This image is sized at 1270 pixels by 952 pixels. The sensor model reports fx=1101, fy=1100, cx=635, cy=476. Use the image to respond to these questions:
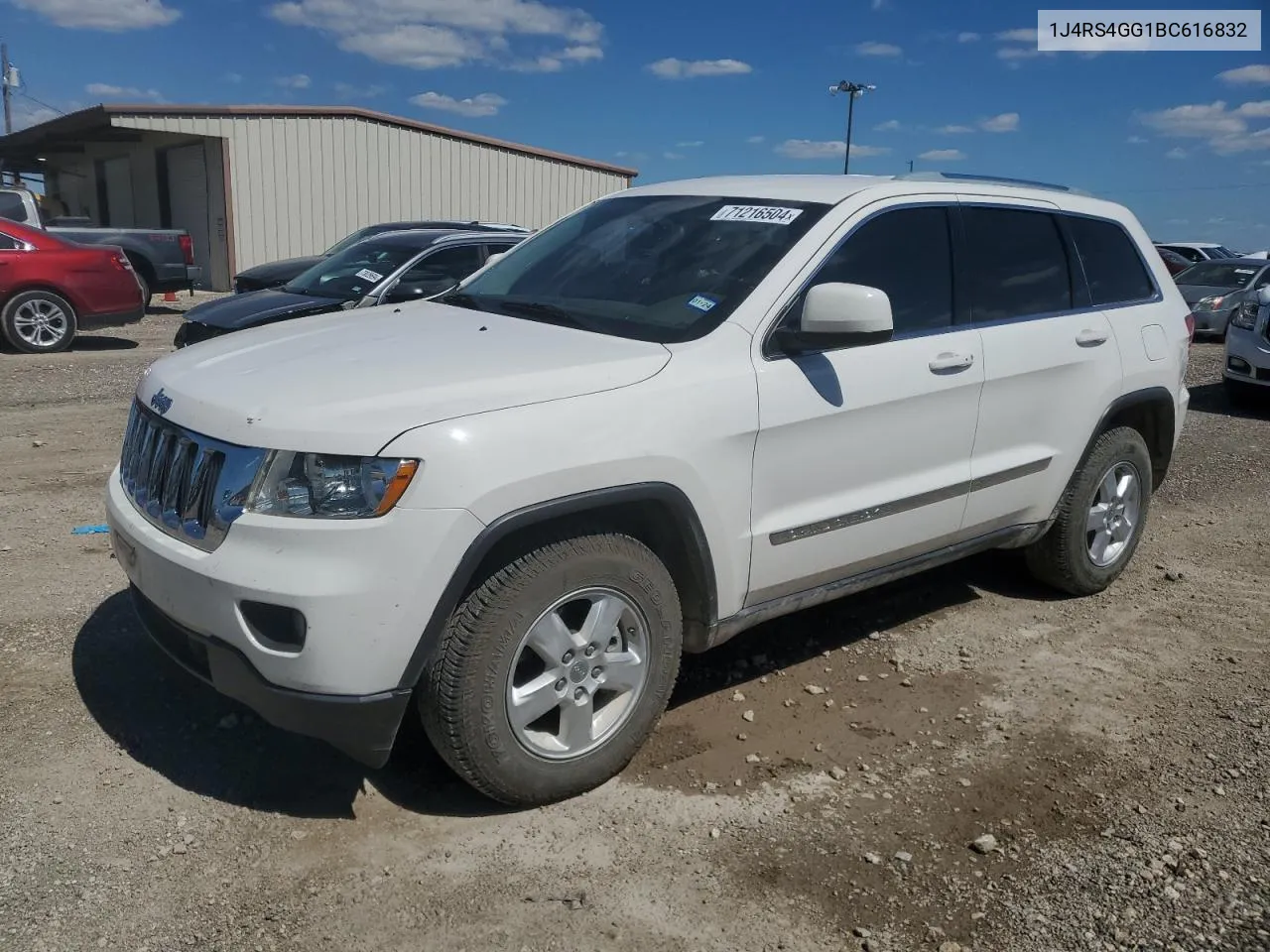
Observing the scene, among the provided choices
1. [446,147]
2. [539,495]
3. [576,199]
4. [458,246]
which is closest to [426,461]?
[539,495]

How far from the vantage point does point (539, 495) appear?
295cm

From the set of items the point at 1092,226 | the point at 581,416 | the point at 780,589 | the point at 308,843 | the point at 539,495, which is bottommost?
the point at 308,843

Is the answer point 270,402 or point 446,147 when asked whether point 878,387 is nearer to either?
point 270,402

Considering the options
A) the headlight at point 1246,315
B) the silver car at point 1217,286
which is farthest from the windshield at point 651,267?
the silver car at point 1217,286

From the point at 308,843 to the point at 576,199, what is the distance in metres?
26.5

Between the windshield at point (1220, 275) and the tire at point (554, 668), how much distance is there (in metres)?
18.0

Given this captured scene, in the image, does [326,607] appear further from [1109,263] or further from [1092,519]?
[1109,263]

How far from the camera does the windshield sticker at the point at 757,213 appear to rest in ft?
12.8

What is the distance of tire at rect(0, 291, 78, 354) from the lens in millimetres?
12188

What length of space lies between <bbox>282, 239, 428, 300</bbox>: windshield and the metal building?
14.5 m

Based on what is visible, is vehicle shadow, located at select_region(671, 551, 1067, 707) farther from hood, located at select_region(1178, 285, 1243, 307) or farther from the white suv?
hood, located at select_region(1178, 285, 1243, 307)

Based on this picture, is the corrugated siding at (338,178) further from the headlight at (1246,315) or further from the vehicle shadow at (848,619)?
the vehicle shadow at (848,619)

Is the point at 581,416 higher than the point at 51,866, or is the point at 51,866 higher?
the point at 581,416

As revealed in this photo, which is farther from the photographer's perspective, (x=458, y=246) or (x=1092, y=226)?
(x=458, y=246)
